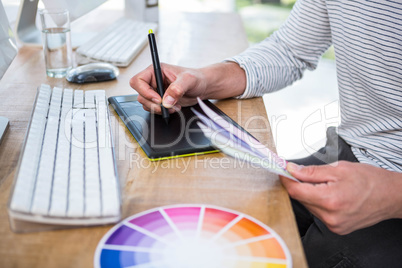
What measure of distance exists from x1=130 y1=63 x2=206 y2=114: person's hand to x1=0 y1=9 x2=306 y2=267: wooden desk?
0.07 meters

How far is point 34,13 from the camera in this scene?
1269mm

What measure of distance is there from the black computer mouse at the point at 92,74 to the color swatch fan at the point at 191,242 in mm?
549

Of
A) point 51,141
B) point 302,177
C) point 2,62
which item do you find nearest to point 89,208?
point 51,141

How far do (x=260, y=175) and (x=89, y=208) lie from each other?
257 mm

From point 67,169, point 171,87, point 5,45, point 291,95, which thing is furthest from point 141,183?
point 291,95

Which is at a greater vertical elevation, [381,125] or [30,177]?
Result: [30,177]

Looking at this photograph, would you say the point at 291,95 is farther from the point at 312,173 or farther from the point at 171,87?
the point at 312,173

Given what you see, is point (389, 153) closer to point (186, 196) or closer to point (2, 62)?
point (186, 196)

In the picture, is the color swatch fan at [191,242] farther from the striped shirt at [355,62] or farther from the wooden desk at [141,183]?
the striped shirt at [355,62]

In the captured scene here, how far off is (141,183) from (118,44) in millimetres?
760

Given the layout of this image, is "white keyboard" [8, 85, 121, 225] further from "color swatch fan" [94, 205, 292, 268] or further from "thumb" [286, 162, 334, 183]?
"thumb" [286, 162, 334, 183]

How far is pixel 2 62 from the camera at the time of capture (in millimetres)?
783

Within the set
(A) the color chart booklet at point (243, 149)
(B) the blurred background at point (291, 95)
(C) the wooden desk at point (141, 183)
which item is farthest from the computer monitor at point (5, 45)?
(B) the blurred background at point (291, 95)

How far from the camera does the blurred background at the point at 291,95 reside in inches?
80.5
